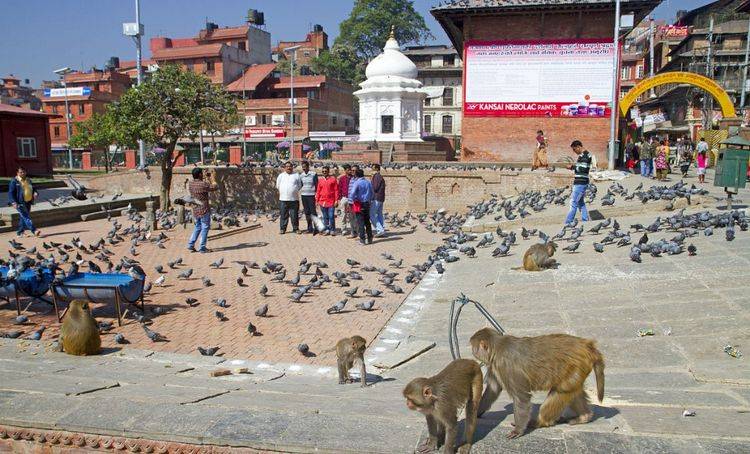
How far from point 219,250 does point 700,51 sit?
1824 inches

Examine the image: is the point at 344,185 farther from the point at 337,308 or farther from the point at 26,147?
the point at 26,147

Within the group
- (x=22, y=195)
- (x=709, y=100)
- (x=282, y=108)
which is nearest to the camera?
(x=22, y=195)

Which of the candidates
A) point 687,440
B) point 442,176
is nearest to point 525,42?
point 442,176

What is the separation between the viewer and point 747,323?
6.01m

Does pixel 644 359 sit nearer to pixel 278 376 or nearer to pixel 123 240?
pixel 278 376

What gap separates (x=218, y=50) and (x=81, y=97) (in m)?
13.7

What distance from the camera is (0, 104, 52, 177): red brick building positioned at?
1337 inches

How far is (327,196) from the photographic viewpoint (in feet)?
52.5

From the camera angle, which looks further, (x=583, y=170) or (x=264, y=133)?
(x=264, y=133)

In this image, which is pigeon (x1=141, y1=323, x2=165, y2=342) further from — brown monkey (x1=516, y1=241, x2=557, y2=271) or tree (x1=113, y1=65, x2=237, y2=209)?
tree (x1=113, y1=65, x2=237, y2=209)

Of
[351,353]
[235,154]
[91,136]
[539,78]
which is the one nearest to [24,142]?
[235,154]

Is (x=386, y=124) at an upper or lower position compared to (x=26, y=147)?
upper

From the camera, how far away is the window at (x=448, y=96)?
5916 cm

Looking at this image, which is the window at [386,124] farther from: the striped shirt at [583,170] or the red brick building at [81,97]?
the red brick building at [81,97]
